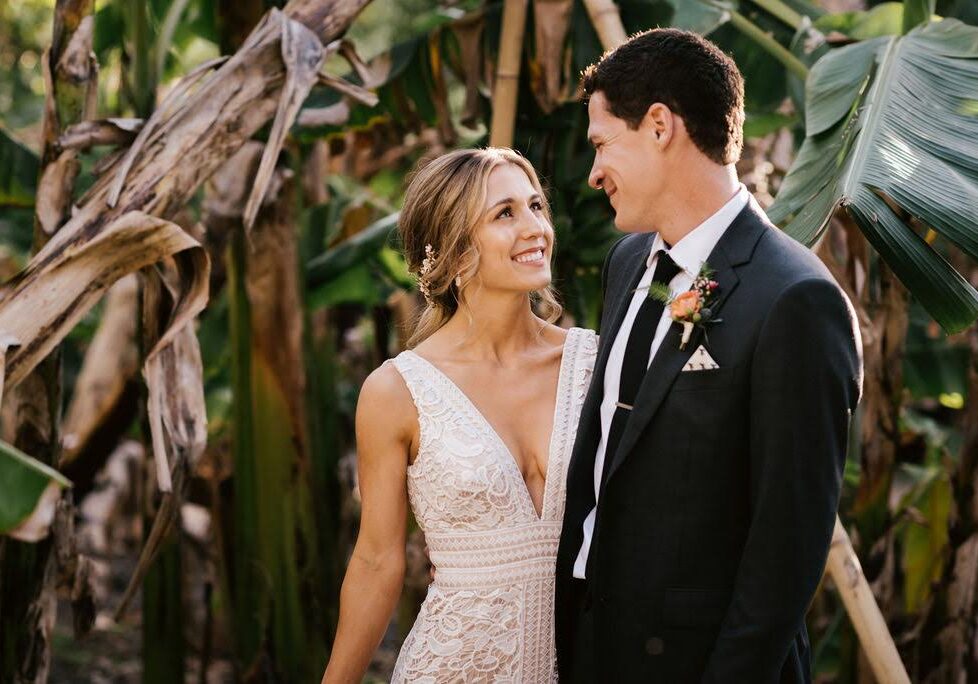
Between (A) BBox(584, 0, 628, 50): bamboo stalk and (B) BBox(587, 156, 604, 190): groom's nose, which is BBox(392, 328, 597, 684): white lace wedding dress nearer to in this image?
(B) BBox(587, 156, 604, 190): groom's nose

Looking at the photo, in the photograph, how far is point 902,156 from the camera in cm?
239

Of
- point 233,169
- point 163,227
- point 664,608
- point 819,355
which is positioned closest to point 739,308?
point 819,355

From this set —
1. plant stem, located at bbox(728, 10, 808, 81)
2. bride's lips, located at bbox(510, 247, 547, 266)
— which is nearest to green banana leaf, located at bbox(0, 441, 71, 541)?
bride's lips, located at bbox(510, 247, 547, 266)

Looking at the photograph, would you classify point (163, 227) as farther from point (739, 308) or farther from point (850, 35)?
point (850, 35)

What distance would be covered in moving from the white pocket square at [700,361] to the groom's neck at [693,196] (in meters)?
0.30

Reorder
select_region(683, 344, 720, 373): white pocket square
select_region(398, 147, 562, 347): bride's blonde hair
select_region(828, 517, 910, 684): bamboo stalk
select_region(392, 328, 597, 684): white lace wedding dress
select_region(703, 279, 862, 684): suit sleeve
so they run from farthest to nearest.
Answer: select_region(828, 517, 910, 684): bamboo stalk
select_region(398, 147, 562, 347): bride's blonde hair
select_region(392, 328, 597, 684): white lace wedding dress
select_region(683, 344, 720, 373): white pocket square
select_region(703, 279, 862, 684): suit sleeve

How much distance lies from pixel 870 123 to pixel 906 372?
2.93m

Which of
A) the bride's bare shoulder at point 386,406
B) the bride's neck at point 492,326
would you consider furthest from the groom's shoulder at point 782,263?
the bride's bare shoulder at point 386,406

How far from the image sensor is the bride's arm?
2.58 m

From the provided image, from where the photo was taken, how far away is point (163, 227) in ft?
9.93

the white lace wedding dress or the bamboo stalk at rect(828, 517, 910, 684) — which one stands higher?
the white lace wedding dress

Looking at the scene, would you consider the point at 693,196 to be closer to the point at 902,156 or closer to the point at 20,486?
the point at 902,156

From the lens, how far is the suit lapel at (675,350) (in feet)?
6.56

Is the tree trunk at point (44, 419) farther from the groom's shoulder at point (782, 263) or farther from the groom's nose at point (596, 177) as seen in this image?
the groom's shoulder at point (782, 263)
